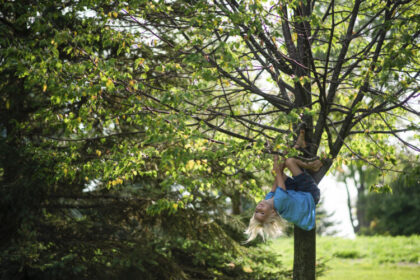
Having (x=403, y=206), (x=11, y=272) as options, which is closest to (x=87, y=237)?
(x=11, y=272)

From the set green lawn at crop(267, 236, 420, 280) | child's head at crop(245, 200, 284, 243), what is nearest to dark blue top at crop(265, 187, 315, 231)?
child's head at crop(245, 200, 284, 243)

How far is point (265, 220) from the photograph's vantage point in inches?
207

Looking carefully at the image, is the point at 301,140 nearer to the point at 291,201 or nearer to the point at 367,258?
the point at 291,201

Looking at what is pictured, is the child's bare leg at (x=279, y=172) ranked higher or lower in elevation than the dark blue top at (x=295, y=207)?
higher

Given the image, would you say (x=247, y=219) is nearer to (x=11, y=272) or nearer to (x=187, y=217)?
(x=187, y=217)

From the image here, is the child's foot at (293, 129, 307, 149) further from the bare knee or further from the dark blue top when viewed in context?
the dark blue top

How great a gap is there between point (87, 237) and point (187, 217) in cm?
205

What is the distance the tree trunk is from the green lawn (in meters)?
3.78

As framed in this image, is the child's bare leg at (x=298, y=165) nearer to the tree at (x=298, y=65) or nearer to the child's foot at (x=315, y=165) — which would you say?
the child's foot at (x=315, y=165)

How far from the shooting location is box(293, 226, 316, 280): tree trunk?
5.49m

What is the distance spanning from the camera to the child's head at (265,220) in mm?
5230

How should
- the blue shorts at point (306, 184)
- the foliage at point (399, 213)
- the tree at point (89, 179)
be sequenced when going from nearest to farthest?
the blue shorts at point (306, 184)
the tree at point (89, 179)
the foliage at point (399, 213)

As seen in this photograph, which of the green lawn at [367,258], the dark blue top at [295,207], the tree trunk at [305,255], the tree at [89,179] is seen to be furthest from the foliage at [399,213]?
the dark blue top at [295,207]

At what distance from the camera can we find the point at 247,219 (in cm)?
864
